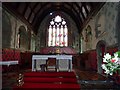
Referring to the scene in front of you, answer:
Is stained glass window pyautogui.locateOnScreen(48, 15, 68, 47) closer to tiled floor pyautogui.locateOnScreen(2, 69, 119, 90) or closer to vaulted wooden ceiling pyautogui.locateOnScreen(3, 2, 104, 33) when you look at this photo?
vaulted wooden ceiling pyautogui.locateOnScreen(3, 2, 104, 33)

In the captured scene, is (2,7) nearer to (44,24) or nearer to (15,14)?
(15,14)

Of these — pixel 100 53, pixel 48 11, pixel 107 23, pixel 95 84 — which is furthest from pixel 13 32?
pixel 48 11

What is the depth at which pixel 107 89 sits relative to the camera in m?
6.51

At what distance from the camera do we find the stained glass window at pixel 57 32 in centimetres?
2387

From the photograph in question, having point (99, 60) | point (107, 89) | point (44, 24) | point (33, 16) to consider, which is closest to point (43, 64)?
point (99, 60)

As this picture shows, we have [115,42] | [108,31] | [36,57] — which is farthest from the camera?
[36,57]

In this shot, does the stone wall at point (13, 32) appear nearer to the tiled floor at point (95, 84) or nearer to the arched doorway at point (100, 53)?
the arched doorway at point (100, 53)

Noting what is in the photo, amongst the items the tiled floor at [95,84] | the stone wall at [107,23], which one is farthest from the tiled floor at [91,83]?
the stone wall at [107,23]

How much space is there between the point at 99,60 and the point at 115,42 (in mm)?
3955

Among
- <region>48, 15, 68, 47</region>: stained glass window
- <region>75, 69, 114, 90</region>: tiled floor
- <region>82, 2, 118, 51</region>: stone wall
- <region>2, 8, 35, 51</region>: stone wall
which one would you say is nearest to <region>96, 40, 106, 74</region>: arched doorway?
<region>82, 2, 118, 51</region>: stone wall

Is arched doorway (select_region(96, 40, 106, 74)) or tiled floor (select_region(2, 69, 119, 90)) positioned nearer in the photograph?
tiled floor (select_region(2, 69, 119, 90))

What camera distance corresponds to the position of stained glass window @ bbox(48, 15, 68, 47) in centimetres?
2387

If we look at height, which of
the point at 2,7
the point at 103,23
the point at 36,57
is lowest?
the point at 36,57

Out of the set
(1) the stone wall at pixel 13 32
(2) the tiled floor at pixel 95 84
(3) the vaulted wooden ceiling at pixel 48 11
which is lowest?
(2) the tiled floor at pixel 95 84
